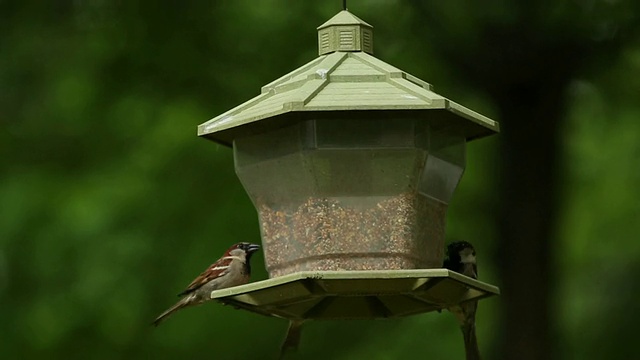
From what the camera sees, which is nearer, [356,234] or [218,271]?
[356,234]

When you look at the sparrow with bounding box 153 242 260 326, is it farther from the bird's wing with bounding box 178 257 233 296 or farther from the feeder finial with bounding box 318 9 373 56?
the feeder finial with bounding box 318 9 373 56

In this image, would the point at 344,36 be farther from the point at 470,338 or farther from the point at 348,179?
the point at 470,338

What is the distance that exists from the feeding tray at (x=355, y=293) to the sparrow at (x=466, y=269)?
1129mm

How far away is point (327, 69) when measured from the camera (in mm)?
8883

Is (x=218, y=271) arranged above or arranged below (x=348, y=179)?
below

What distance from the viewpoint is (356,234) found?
28.9ft

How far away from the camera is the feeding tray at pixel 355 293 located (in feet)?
27.4

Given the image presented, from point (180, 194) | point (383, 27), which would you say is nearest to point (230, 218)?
point (180, 194)

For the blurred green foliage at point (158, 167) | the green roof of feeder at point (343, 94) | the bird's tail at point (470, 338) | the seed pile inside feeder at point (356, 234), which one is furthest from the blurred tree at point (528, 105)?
the seed pile inside feeder at point (356, 234)

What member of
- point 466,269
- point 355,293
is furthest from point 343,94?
point 466,269

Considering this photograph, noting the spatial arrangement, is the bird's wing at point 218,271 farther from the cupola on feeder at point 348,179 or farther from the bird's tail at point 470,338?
the cupola on feeder at point 348,179

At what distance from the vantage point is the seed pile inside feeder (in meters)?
8.78

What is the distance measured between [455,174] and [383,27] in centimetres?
572

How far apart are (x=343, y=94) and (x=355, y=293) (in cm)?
89
